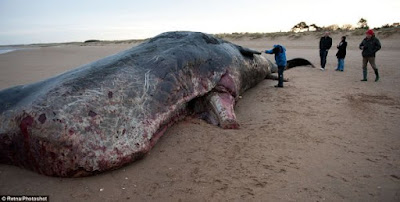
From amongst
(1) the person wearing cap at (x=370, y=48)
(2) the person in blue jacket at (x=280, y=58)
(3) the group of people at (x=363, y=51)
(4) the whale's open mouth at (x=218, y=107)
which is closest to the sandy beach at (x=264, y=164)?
(4) the whale's open mouth at (x=218, y=107)

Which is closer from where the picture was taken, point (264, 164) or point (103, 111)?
point (103, 111)

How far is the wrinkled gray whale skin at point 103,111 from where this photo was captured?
279cm

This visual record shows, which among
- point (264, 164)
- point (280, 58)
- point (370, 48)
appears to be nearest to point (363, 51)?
point (370, 48)

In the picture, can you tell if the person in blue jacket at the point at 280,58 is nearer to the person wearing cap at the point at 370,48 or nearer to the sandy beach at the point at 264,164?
the sandy beach at the point at 264,164

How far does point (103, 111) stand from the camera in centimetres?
301

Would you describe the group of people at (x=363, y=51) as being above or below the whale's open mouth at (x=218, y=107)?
above

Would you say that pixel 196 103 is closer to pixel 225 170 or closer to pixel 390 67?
pixel 225 170

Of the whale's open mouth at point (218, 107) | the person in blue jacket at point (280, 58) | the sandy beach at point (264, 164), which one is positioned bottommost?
the sandy beach at point (264, 164)

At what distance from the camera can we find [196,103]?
4.45 m

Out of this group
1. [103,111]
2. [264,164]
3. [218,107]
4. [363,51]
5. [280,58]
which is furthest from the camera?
[363,51]

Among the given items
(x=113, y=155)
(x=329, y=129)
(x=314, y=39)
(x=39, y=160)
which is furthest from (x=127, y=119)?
(x=314, y=39)

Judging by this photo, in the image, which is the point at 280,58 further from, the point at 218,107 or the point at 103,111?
the point at 103,111

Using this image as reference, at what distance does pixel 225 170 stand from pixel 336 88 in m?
5.27

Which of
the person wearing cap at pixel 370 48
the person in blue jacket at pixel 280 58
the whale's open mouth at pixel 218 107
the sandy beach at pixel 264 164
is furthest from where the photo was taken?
the person wearing cap at pixel 370 48
